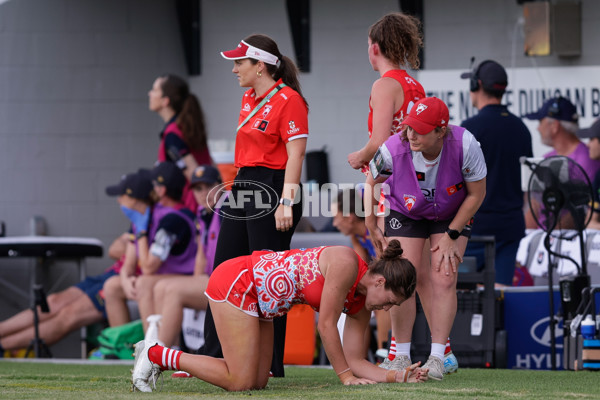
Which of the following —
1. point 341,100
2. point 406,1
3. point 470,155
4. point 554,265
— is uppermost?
point 406,1

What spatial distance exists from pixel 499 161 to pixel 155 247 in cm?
242

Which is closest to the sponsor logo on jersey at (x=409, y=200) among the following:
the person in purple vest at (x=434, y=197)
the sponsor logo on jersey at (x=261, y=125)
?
the person in purple vest at (x=434, y=197)

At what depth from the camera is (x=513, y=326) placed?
5711mm

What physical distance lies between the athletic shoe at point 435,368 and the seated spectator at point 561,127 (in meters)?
2.93

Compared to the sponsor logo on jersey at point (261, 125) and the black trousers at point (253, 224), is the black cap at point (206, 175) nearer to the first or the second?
the black trousers at point (253, 224)

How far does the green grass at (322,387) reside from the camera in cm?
361

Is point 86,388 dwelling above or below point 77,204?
below

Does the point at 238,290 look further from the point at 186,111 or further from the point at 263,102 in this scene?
the point at 186,111

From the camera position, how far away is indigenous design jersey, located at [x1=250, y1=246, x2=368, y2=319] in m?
3.91

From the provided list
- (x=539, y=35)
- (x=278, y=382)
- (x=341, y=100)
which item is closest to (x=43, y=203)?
(x=341, y=100)

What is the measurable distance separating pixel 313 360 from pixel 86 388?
7.88 feet

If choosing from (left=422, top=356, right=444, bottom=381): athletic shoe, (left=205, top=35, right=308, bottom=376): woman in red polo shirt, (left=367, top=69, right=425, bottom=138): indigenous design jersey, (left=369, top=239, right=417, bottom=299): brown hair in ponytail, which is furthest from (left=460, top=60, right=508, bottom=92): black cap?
(left=369, top=239, right=417, bottom=299): brown hair in ponytail

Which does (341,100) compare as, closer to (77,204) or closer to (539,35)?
(539,35)

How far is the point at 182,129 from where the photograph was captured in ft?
24.4
